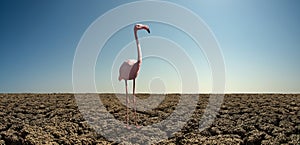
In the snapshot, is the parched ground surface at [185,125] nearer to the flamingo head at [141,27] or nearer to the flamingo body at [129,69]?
the flamingo body at [129,69]

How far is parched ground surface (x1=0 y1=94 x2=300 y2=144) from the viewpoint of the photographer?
965 centimetres

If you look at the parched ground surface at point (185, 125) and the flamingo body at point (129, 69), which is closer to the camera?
the parched ground surface at point (185, 125)

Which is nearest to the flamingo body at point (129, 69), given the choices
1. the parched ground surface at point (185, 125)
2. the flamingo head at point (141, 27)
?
the flamingo head at point (141, 27)

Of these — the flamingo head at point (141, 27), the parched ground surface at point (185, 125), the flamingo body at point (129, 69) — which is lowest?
the parched ground surface at point (185, 125)

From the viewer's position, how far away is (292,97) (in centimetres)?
1402

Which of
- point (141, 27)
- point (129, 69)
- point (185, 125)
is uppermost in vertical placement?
point (141, 27)

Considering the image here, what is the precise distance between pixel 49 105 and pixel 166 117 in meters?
5.81

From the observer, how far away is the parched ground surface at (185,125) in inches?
380

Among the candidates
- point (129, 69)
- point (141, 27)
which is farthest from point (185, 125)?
point (141, 27)

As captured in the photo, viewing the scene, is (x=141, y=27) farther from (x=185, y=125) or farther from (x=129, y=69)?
(x=185, y=125)

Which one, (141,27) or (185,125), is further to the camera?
(185,125)

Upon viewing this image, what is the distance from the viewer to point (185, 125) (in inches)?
426

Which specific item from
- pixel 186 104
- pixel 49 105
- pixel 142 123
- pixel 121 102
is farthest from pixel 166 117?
pixel 49 105

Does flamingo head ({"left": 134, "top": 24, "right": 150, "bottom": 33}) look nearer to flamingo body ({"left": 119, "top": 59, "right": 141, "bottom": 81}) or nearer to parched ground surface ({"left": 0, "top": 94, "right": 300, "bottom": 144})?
flamingo body ({"left": 119, "top": 59, "right": 141, "bottom": 81})
